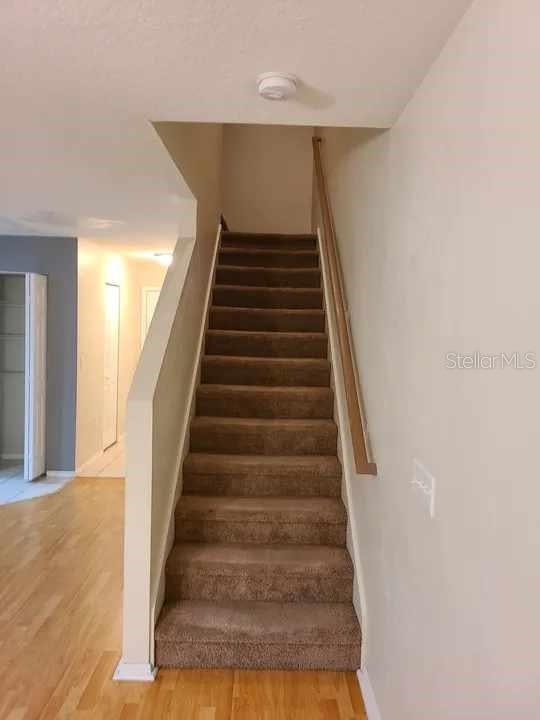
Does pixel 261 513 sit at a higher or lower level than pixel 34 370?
lower

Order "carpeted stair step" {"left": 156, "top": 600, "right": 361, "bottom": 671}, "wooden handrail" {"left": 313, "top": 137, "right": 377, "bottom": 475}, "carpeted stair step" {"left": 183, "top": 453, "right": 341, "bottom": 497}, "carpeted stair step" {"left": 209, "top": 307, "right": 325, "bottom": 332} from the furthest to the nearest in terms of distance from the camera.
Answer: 1. "carpeted stair step" {"left": 209, "top": 307, "right": 325, "bottom": 332}
2. "carpeted stair step" {"left": 183, "top": 453, "right": 341, "bottom": 497}
3. "carpeted stair step" {"left": 156, "top": 600, "right": 361, "bottom": 671}
4. "wooden handrail" {"left": 313, "top": 137, "right": 377, "bottom": 475}

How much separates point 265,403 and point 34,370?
8.09ft

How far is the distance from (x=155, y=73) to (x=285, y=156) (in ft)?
14.1

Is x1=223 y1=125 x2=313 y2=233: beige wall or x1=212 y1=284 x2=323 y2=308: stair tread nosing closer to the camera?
x1=212 y1=284 x2=323 y2=308: stair tread nosing

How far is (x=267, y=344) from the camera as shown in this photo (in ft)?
12.1

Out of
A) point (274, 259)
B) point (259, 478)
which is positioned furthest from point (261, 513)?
point (274, 259)

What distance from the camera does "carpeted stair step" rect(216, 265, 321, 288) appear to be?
14.0 feet

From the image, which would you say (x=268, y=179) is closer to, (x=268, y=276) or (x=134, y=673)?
(x=268, y=276)

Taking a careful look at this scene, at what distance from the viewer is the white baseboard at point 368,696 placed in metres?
1.83

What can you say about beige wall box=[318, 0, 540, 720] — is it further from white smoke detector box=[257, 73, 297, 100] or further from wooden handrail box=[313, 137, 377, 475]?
white smoke detector box=[257, 73, 297, 100]

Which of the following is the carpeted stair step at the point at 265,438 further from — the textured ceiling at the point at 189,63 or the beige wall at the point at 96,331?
the beige wall at the point at 96,331

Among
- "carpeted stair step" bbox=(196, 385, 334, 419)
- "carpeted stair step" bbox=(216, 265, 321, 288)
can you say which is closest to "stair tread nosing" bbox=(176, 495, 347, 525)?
"carpeted stair step" bbox=(196, 385, 334, 419)

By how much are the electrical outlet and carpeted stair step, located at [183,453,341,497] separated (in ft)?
4.47

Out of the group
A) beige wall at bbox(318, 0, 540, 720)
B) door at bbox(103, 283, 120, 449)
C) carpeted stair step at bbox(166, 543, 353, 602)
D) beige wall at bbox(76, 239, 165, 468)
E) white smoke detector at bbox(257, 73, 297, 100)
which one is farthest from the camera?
door at bbox(103, 283, 120, 449)
